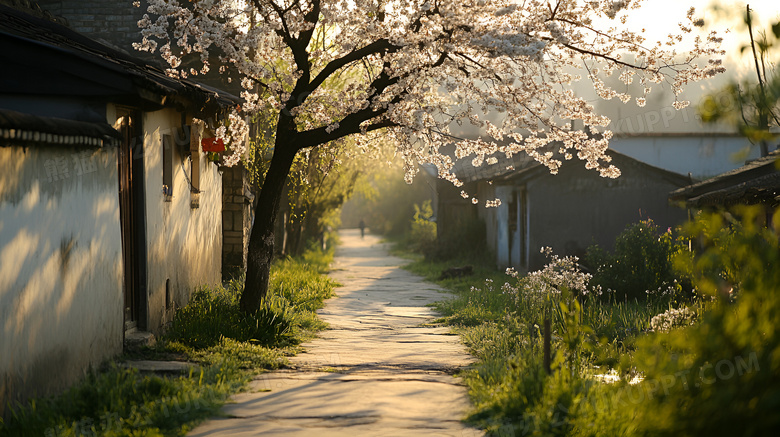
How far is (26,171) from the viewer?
576cm

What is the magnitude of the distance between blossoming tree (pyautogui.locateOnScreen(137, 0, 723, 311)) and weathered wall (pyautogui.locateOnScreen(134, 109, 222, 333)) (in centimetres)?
105

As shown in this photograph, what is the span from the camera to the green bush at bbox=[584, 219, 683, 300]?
13.8m

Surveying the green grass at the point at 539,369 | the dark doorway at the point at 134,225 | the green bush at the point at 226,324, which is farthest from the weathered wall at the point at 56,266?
the green grass at the point at 539,369

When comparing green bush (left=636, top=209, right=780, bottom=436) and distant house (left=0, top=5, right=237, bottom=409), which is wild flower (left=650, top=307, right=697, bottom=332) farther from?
distant house (left=0, top=5, right=237, bottom=409)

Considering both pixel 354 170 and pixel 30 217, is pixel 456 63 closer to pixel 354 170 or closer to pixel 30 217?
pixel 30 217

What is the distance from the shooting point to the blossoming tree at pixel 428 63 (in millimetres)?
9383

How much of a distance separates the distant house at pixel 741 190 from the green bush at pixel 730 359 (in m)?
4.47

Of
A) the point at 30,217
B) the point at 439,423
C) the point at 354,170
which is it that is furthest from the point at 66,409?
the point at 354,170

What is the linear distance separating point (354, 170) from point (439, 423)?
1900 cm

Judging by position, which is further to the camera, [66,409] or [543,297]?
[543,297]

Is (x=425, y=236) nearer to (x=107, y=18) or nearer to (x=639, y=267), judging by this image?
(x=639, y=267)

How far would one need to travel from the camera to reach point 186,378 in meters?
6.70

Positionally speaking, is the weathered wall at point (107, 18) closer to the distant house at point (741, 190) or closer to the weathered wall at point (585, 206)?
the weathered wall at point (585, 206)

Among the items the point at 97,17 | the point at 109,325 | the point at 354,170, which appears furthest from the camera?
the point at 354,170
